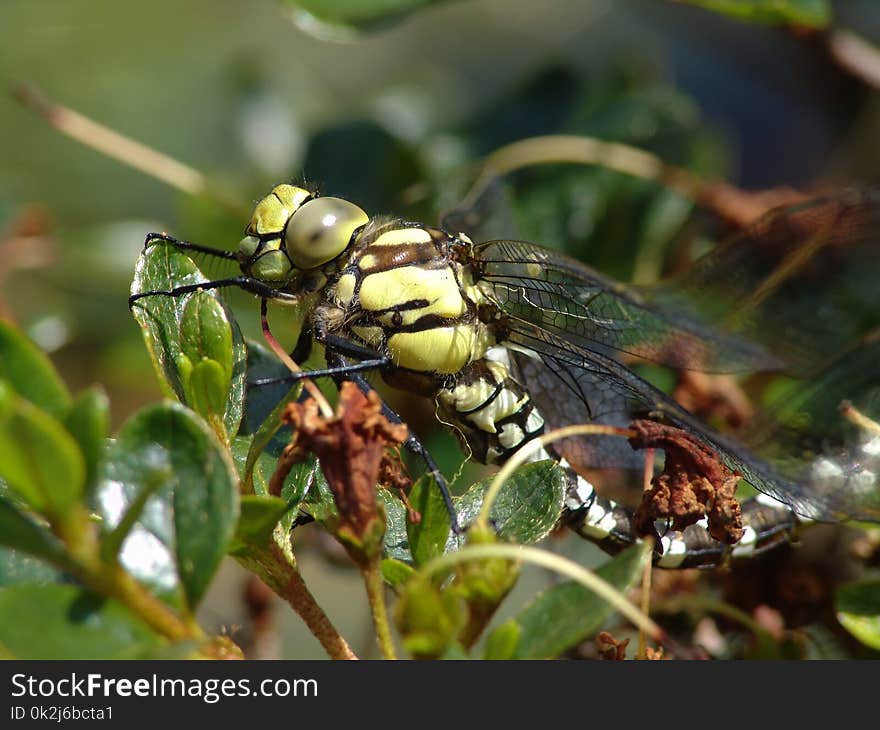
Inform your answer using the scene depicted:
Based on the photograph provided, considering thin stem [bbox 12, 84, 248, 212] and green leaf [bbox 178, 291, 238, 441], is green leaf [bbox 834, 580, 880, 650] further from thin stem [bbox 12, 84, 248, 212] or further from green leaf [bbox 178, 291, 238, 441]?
thin stem [bbox 12, 84, 248, 212]

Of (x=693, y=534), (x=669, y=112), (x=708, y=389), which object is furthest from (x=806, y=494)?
(x=669, y=112)

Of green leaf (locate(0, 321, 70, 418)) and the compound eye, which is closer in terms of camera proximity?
green leaf (locate(0, 321, 70, 418))

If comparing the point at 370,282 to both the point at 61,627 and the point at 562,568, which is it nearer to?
the point at 562,568

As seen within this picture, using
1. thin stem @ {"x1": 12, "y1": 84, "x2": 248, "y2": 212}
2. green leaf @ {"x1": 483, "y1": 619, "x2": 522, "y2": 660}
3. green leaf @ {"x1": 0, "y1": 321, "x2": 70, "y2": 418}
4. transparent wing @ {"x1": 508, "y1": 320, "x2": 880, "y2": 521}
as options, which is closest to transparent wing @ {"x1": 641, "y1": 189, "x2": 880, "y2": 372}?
transparent wing @ {"x1": 508, "y1": 320, "x2": 880, "y2": 521}

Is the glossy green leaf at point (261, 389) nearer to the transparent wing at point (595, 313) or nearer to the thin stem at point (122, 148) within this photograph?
the transparent wing at point (595, 313)

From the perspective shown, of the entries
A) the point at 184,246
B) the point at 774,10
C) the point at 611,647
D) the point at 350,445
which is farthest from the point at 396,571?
the point at 774,10
